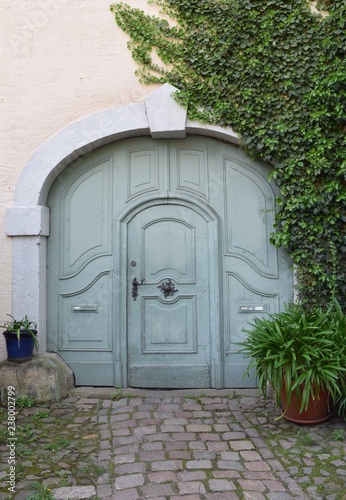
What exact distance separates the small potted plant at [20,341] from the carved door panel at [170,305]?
0.96 meters

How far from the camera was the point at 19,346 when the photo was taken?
13.7 ft

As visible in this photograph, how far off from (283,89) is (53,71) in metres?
2.38

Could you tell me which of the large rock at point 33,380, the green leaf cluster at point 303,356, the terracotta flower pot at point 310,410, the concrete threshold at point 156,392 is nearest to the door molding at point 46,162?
the large rock at point 33,380

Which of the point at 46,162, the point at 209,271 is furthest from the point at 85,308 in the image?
the point at 46,162

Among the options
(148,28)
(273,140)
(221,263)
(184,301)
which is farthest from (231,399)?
(148,28)

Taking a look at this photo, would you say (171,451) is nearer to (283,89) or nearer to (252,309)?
(252,309)

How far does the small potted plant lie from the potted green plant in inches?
83.2

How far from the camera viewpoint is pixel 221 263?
4.56 m

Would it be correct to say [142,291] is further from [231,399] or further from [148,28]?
[148,28]

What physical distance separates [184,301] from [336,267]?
153cm

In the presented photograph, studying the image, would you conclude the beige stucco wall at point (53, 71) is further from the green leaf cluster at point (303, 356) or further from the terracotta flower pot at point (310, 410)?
the terracotta flower pot at point (310, 410)

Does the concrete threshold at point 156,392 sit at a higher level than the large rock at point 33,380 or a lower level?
lower

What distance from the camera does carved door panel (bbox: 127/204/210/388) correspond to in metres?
4.48

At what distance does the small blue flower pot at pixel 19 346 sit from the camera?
4.17m
